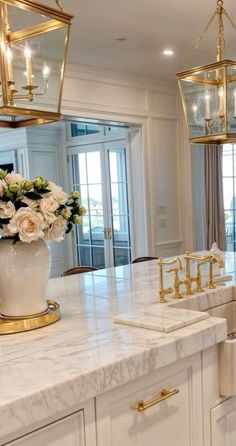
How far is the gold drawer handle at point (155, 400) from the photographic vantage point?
143 centimetres

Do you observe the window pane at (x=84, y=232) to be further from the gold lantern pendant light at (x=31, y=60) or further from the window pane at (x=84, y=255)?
the gold lantern pendant light at (x=31, y=60)

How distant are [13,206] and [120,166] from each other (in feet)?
15.5

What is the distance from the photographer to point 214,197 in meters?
5.85

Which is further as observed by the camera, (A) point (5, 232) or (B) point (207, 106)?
(B) point (207, 106)

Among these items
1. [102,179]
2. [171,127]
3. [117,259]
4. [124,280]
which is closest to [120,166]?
[102,179]

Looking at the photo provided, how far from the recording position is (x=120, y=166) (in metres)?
6.23

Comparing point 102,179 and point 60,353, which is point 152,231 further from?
point 60,353

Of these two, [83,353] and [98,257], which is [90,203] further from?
[83,353]

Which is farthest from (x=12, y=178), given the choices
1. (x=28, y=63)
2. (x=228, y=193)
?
(x=228, y=193)

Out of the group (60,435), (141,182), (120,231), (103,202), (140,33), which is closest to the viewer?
(60,435)

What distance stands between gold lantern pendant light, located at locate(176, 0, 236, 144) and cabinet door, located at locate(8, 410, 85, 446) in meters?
A: 1.78

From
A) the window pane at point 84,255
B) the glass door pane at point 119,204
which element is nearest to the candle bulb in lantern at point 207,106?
the glass door pane at point 119,204

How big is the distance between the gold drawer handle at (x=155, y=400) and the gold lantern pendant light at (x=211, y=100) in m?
1.51

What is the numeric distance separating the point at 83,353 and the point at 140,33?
10.4ft
